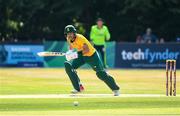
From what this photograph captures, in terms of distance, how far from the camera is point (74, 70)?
18.3 m

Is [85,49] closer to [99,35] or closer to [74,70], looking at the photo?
[74,70]

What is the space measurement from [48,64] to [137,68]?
450 cm

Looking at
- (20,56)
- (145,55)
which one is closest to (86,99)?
(145,55)

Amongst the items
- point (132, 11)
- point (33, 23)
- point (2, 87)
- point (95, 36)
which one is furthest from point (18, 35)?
point (2, 87)

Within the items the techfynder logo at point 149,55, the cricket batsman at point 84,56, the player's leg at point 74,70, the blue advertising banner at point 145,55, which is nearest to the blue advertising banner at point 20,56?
the blue advertising banner at point 145,55

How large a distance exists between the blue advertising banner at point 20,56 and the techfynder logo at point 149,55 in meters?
4.39

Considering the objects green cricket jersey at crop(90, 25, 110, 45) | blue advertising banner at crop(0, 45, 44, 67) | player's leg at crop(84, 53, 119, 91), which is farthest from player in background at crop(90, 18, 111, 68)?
player's leg at crop(84, 53, 119, 91)

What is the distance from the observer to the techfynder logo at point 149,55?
3497 cm

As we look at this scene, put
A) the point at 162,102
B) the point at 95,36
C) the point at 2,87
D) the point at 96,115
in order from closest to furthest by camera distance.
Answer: the point at 96,115 → the point at 162,102 → the point at 2,87 → the point at 95,36

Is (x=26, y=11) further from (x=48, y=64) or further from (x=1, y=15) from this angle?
(x=48, y=64)

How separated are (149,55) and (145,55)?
7.7 inches

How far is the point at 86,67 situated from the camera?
35.0 m

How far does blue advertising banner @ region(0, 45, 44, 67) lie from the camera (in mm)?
35812

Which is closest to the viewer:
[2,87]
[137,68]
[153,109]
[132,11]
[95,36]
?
[153,109]
